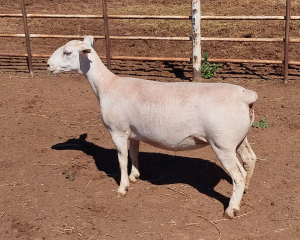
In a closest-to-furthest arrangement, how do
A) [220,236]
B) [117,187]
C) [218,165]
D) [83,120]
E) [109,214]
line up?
[220,236] < [109,214] < [117,187] < [218,165] < [83,120]

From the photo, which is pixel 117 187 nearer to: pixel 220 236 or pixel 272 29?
pixel 220 236

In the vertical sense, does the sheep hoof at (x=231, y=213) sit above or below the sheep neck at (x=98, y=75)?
below

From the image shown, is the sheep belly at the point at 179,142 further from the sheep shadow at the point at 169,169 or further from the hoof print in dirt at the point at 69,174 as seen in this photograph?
the hoof print in dirt at the point at 69,174

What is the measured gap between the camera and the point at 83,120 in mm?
7004

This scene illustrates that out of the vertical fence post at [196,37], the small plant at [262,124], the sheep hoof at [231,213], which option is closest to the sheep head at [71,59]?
the sheep hoof at [231,213]

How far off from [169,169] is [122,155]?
803mm

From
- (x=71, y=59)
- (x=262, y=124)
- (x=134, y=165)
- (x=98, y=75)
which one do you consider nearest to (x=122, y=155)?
(x=134, y=165)

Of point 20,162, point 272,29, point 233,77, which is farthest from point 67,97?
point 272,29

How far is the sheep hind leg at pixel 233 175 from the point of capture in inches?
165

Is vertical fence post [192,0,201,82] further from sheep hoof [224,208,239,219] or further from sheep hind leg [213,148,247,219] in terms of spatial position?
sheep hoof [224,208,239,219]

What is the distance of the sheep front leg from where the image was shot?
4.78m

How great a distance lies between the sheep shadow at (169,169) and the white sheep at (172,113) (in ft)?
1.00

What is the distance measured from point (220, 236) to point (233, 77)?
511cm

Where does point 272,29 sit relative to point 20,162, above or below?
above
